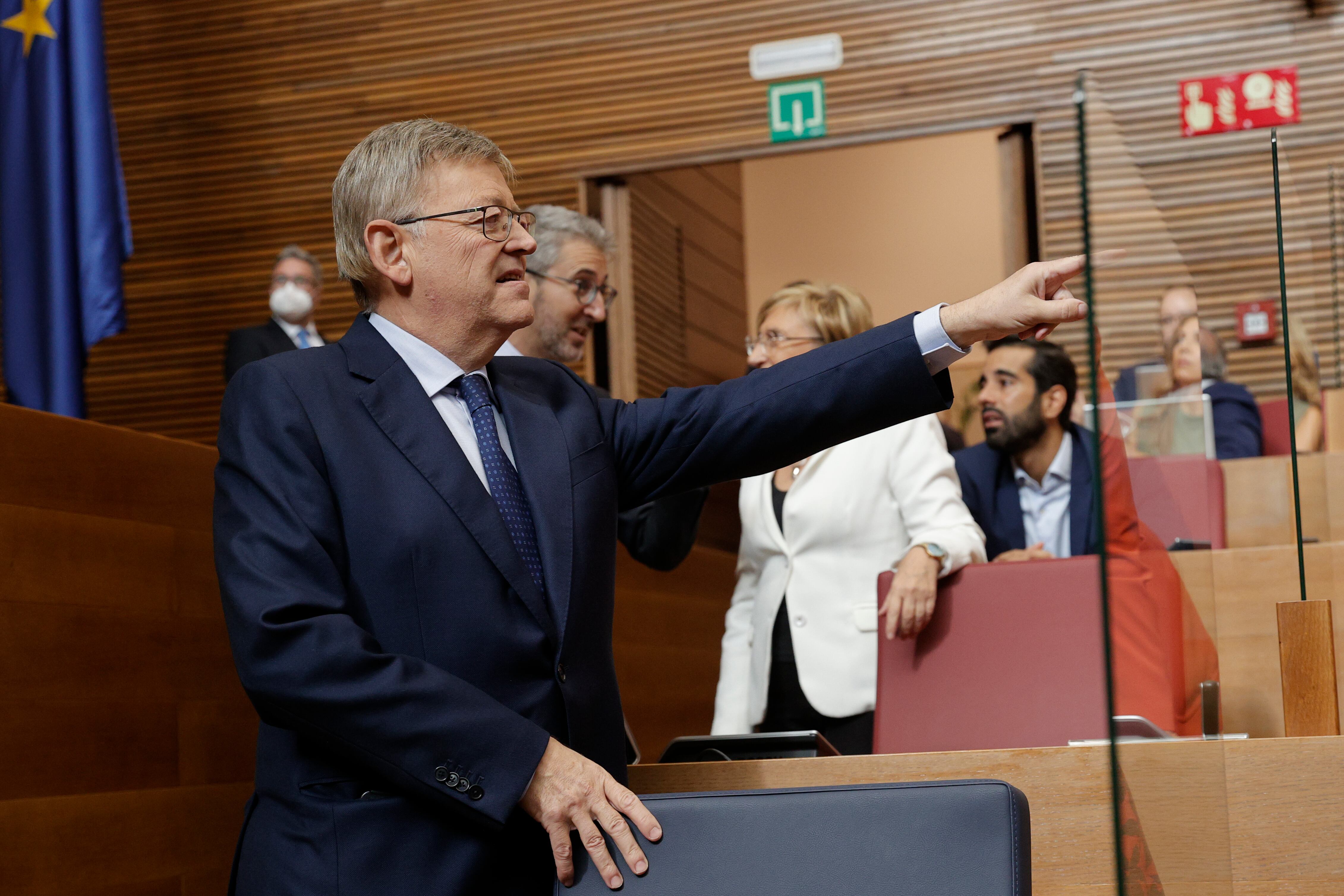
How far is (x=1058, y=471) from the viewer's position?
10.2ft

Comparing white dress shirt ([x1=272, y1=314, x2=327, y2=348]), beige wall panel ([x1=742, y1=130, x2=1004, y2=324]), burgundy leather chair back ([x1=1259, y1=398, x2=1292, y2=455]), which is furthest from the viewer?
beige wall panel ([x1=742, y1=130, x2=1004, y2=324])

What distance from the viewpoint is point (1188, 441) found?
1317 mm

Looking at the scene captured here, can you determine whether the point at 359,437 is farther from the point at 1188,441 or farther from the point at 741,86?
the point at 741,86

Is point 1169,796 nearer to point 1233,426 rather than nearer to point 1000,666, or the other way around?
point 1233,426

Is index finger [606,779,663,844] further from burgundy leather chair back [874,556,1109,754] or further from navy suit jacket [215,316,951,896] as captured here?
burgundy leather chair back [874,556,1109,754]

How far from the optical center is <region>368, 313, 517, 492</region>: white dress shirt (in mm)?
1627

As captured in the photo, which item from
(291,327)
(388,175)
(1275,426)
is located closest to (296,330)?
(291,327)

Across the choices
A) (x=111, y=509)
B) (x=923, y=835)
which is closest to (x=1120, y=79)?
(x=111, y=509)

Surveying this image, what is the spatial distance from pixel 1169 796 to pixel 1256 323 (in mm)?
1032

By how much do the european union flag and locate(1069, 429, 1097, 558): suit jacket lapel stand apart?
262cm

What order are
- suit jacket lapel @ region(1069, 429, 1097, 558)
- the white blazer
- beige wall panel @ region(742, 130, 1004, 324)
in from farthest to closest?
beige wall panel @ region(742, 130, 1004, 324) < the white blazer < suit jacket lapel @ region(1069, 429, 1097, 558)

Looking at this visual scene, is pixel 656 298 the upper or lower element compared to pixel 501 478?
upper

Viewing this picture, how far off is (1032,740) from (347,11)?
508cm

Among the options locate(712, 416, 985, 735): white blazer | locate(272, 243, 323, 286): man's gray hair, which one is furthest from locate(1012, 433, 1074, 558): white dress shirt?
locate(272, 243, 323, 286): man's gray hair
